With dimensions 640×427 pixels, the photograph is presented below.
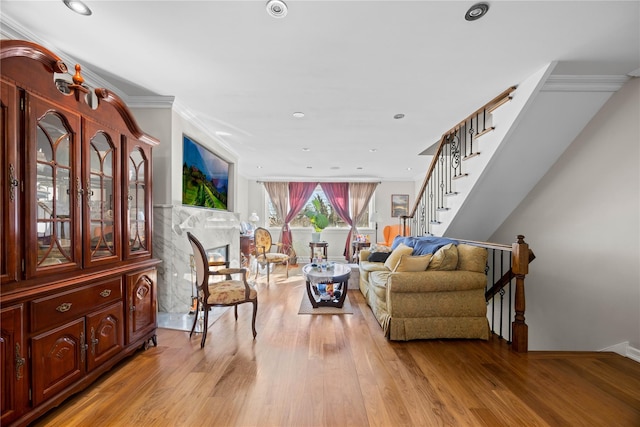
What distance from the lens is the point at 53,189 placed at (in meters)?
1.71

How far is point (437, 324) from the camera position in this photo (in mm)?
2711

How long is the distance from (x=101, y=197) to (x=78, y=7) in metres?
1.24

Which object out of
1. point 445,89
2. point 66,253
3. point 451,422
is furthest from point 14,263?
point 445,89

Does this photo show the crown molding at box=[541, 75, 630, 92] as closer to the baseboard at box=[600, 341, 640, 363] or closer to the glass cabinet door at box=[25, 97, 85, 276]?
the baseboard at box=[600, 341, 640, 363]

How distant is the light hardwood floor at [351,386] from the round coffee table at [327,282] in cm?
78

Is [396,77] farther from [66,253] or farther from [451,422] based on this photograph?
[66,253]

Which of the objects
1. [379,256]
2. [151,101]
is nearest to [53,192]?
[151,101]

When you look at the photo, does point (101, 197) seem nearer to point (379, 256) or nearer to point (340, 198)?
point (379, 256)

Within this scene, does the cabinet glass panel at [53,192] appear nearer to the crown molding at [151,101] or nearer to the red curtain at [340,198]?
the crown molding at [151,101]

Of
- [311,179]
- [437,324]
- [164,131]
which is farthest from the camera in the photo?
[311,179]

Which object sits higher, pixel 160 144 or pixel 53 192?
pixel 160 144

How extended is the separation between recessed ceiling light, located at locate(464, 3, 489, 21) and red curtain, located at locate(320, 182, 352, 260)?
20.7 feet

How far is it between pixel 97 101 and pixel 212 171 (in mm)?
2288

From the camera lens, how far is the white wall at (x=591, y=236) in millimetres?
2531
